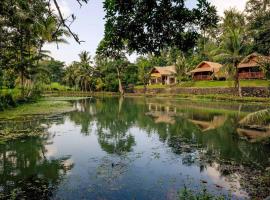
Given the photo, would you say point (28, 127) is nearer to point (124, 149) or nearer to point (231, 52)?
point (124, 149)

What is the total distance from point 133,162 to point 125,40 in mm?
5968

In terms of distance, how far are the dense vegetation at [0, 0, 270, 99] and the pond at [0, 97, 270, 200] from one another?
3.65 meters

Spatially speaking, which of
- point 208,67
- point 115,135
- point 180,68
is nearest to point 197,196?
point 115,135

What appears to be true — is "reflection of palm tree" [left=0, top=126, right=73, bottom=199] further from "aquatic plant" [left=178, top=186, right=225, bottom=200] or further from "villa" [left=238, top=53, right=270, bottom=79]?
"villa" [left=238, top=53, right=270, bottom=79]

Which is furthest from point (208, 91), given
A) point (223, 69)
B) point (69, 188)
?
point (69, 188)

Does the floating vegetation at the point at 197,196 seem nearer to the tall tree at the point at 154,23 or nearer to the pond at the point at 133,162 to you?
the pond at the point at 133,162

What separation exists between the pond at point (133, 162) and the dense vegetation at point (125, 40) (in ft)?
12.0

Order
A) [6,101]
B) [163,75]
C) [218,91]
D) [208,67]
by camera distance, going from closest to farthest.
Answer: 1. [6,101]
2. [218,91]
3. [208,67]
4. [163,75]

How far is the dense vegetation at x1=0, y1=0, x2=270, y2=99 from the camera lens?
5.23m

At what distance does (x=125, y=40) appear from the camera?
565cm

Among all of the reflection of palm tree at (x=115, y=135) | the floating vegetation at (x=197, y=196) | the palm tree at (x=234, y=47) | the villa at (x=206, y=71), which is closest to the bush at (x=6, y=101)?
the reflection of palm tree at (x=115, y=135)

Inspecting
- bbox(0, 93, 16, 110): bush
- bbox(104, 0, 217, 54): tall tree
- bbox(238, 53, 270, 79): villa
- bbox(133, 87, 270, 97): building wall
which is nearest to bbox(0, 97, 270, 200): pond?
bbox(104, 0, 217, 54): tall tree

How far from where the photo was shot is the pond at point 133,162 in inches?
308

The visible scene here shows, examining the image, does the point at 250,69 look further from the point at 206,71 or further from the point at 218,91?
the point at 206,71
